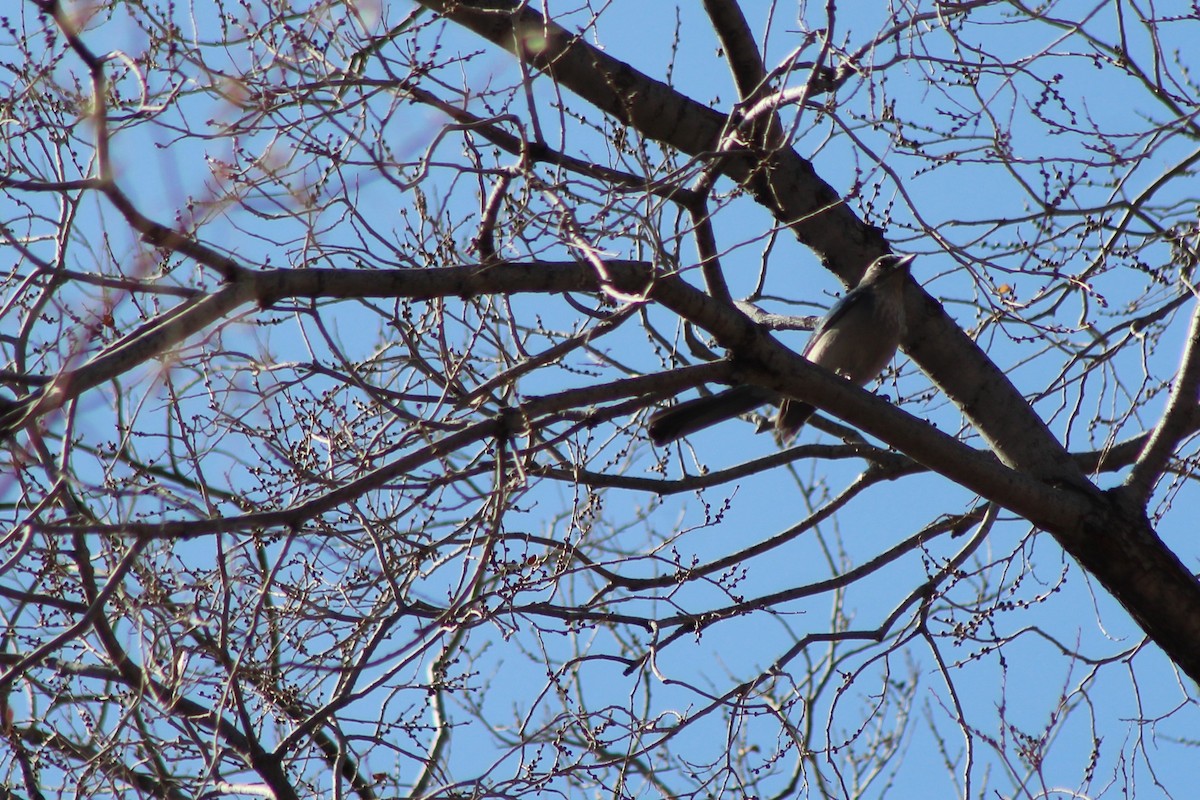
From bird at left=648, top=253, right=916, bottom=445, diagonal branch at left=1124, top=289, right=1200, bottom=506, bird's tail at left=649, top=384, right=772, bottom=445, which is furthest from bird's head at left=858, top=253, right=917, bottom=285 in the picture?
diagonal branch at left=1124, top=289, right=1200, bottom=506

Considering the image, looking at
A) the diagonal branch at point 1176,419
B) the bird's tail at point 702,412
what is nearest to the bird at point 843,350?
the bird's tail at point 702,412

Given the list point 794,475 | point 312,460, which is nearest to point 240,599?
point 312,460

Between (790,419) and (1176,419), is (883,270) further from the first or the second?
(1176,419)

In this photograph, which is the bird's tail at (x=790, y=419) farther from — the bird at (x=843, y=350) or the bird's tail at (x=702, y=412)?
the bird's tail at (x=702, y=412)

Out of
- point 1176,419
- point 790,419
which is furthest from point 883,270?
point 1176,419

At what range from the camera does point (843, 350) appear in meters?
5.63

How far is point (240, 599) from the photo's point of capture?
14.4 ft

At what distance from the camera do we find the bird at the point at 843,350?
4418 mm

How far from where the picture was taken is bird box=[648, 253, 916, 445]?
4418mm

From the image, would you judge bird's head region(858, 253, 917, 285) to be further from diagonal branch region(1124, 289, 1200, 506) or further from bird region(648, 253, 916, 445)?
diagonal branch region(1124, 289, 1200, 506)

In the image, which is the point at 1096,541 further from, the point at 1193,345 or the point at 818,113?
the point at 818,113

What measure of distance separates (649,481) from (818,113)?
1.41 m

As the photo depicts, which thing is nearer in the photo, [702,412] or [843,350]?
[702,412]

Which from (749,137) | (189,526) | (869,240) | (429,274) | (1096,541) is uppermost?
(869,240)
